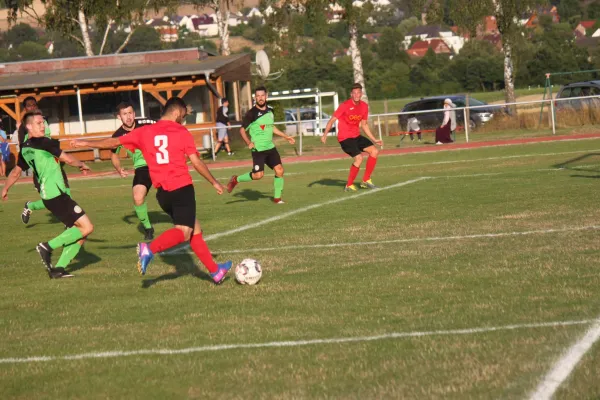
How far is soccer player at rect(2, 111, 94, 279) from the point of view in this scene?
1028 centimetres

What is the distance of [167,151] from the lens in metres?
8.98

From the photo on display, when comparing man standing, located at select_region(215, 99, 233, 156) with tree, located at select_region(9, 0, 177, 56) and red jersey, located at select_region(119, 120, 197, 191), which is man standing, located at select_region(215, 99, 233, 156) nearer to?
tree, located at select_region(9, 0, 177, 56)

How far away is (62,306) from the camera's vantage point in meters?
8.75

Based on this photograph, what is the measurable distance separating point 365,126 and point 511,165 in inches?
192

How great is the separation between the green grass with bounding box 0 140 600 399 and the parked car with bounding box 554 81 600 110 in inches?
703

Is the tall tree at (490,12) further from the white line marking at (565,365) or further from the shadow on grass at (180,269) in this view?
the white line marking at (565,365)

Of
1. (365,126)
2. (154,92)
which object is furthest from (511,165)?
(154,92)

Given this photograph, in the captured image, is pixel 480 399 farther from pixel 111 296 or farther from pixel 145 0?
pixel 145 0

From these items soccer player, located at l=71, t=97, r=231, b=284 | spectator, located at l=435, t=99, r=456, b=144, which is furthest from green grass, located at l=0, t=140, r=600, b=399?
spectator, located at l=435, t=99, r=456, b=144

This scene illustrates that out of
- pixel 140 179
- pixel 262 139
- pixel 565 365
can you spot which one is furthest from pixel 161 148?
pixel 262 139

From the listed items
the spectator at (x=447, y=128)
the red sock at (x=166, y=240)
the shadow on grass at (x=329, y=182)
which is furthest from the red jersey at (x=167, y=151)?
the spectator at (x=447, y=128)

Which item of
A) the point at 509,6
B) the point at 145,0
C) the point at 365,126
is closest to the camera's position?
the point at 365,126

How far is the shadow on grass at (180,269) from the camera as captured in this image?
9.72 metres

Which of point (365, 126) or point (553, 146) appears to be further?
point (553, 146)
